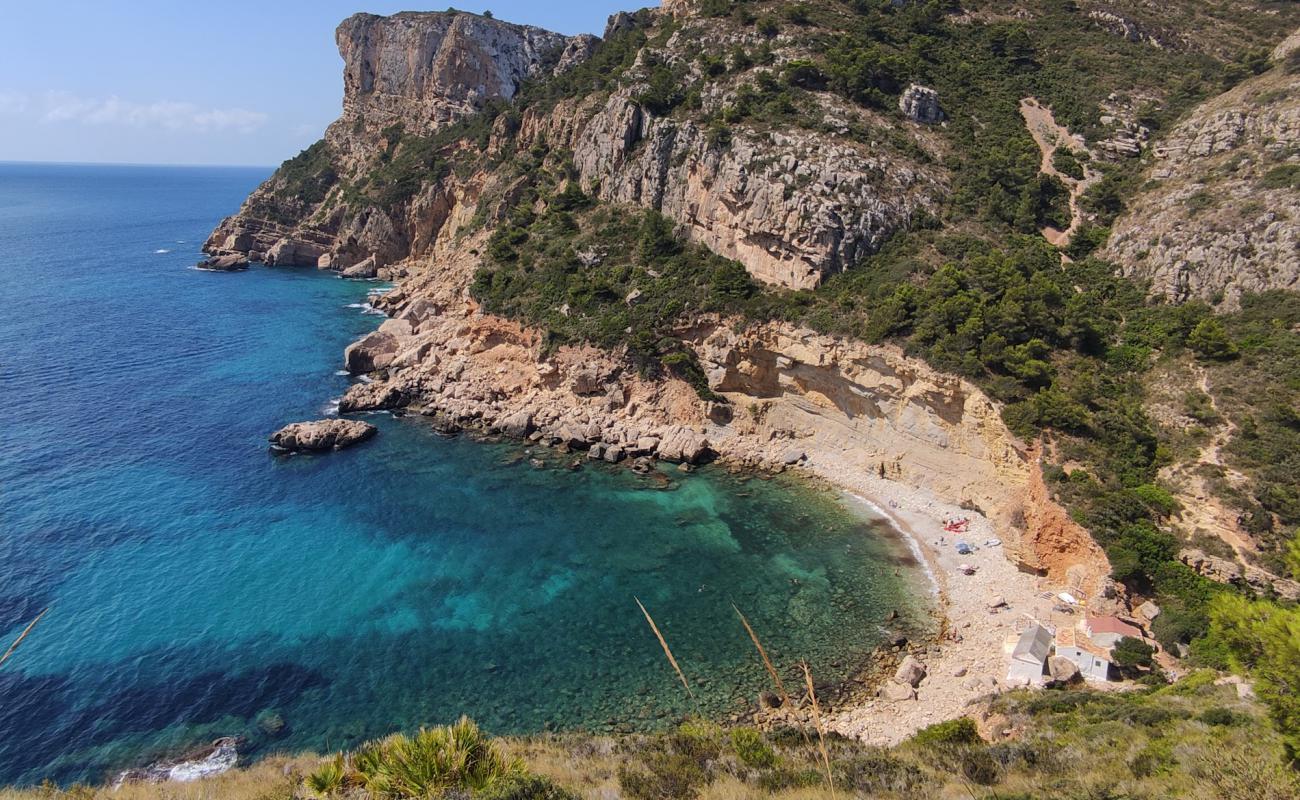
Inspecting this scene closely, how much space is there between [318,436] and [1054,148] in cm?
5371

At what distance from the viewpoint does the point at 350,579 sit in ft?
90.7

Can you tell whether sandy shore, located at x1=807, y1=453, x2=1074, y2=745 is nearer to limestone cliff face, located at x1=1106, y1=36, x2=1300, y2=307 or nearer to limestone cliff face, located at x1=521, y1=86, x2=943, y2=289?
limestone cliff face, located at x1=521, y1=86, x2=943, y2=289

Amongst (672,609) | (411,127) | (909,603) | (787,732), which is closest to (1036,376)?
(909,603)

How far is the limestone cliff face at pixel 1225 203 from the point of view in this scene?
3253cm

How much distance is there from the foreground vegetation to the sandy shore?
369 centimetres

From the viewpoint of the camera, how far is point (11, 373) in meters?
44.2

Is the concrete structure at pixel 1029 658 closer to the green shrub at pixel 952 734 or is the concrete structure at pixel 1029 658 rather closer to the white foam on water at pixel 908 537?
the white foam on water at pixel 908 537

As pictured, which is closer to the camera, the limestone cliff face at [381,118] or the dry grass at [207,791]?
the dry grass at [207,791]

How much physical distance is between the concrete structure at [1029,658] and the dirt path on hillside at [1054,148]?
28315 mm

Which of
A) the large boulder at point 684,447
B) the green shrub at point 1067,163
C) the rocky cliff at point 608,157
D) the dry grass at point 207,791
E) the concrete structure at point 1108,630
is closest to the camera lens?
the dry grass at point 207,791

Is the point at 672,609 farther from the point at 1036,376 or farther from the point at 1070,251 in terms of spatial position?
the point at 1070,251

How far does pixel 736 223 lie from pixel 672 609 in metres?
28.3

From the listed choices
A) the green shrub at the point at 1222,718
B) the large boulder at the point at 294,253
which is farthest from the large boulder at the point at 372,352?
the green shrub at the point at 1222,718

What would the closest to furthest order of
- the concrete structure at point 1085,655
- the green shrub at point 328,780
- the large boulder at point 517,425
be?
the green shrub at point 328,780, the concrete structure at point 1085,655, the large boulder at point 517,425
